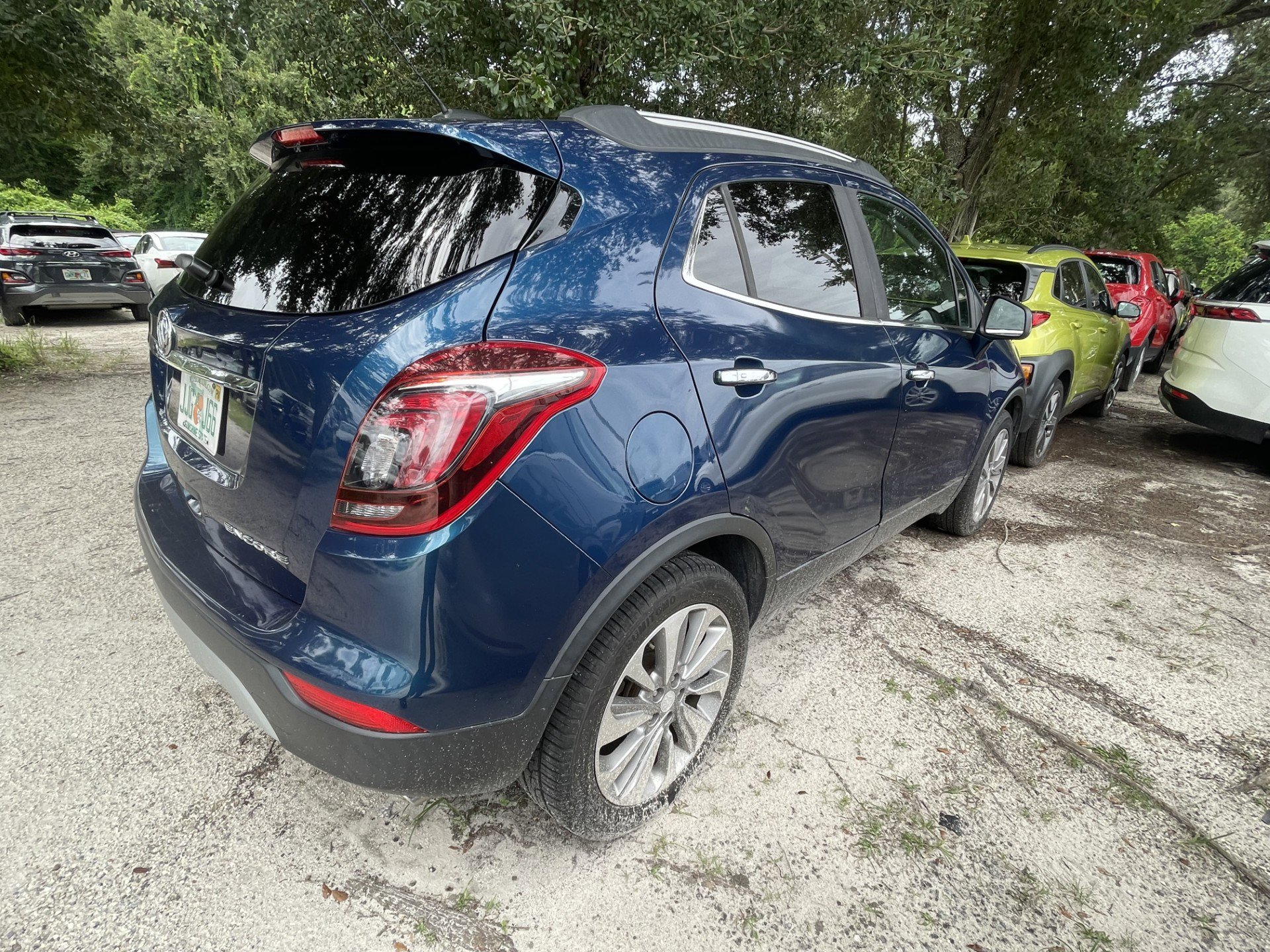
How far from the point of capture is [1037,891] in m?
1.88

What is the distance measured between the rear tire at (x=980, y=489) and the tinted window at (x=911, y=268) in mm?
861

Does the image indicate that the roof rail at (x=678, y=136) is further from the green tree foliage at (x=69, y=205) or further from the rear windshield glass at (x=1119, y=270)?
the green tree foliage at (x=69, y=205)

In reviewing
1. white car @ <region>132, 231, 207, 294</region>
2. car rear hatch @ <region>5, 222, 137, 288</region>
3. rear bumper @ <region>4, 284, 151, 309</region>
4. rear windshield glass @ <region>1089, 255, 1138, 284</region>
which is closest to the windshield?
white car @ <region>132, 231, 207, 294</region>

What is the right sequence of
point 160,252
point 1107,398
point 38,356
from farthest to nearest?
point 160,252
point 1107,398
point 38,356

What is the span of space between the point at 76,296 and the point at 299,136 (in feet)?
36.4

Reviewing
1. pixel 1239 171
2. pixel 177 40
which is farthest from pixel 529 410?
pixel 177 40

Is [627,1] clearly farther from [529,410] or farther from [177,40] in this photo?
[177,40]

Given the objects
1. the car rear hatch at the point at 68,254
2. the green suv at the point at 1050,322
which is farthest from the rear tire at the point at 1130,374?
the car rear hatch at the point at 68,254

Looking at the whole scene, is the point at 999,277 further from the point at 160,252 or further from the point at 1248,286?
the point at 160,252

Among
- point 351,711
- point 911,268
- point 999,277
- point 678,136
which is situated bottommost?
point 351,711

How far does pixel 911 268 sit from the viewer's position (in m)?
Answer: 2.92

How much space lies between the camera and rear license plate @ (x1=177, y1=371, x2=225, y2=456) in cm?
169

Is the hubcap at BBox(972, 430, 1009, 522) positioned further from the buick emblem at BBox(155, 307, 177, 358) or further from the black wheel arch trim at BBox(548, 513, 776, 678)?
the buick emblem at BBox(155, 307, 177, 358)

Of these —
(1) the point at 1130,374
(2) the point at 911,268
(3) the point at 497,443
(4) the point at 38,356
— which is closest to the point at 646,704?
(3) the point at 497,443
